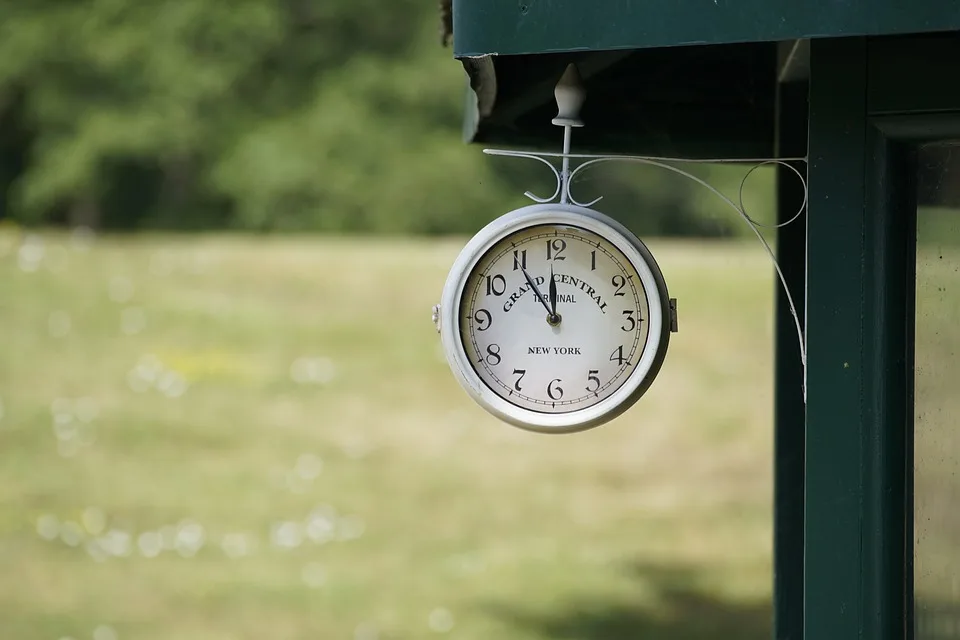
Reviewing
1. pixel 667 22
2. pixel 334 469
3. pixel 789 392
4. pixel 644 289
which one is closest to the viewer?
pixel 667 22

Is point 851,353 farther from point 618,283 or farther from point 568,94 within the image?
point 568,94

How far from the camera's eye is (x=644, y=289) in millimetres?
1905

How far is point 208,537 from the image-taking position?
7719 mm

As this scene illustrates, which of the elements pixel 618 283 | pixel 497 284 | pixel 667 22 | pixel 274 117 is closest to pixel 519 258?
pixel 497 284

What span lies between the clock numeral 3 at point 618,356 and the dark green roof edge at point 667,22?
48 centimetres

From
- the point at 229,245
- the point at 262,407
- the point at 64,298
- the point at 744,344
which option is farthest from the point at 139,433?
the point at 744,344

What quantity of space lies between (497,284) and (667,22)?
0.50 metres

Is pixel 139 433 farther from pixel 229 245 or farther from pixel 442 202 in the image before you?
pixel 442 202

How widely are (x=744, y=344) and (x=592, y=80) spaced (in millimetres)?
7678

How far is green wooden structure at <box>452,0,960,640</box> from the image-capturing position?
1.68 meters

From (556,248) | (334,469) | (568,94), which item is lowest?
(334,469)

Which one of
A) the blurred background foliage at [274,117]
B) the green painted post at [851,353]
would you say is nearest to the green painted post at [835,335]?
the green painted post at [851,353]

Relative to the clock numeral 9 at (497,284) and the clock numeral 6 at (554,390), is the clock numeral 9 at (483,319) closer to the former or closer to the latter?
the clock numeral 9 at (497,284)

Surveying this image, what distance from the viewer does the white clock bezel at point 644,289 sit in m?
1.90
